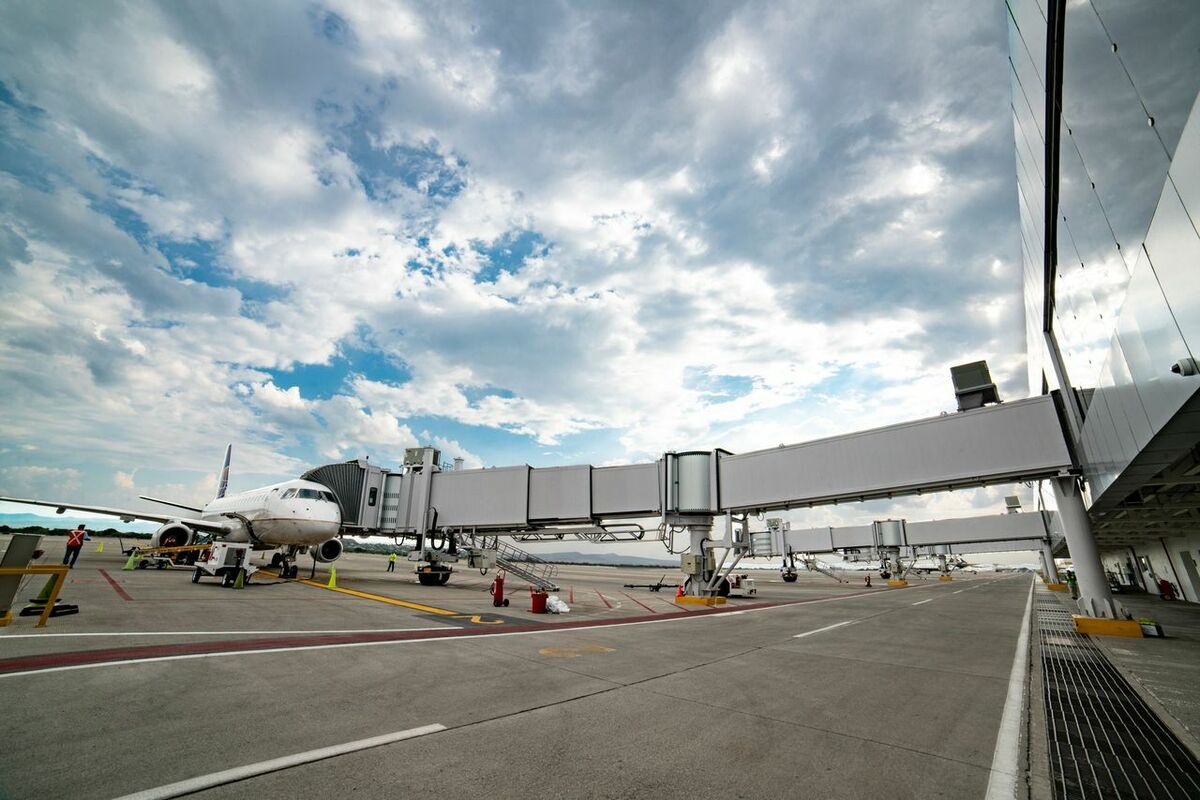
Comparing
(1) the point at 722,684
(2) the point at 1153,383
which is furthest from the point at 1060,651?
(1) the point at 722,684

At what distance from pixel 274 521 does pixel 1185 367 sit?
2816 cm

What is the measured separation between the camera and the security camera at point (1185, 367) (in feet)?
16.6

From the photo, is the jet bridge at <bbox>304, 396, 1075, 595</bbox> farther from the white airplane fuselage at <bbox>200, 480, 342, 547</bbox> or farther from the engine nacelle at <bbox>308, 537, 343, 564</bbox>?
the white airplane fuselage at <bbox>200, 480, 342, 547</bbox>

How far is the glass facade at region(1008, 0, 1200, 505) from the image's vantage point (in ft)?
17.2

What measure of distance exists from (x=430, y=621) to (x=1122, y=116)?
17.1m

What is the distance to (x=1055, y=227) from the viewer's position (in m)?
13.2

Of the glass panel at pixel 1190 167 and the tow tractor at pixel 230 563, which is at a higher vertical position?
the glass panel at pixel 1190 167

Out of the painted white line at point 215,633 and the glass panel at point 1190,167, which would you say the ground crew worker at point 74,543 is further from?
the glass panel at point 1190,167

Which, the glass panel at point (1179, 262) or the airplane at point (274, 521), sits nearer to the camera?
the glass panel at point (1179, 262)

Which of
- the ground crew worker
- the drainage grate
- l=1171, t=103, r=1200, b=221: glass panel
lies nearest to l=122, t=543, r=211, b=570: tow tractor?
the ground crew worker

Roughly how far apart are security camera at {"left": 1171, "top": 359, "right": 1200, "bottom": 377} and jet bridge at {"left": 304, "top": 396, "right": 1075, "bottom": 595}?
485 inches

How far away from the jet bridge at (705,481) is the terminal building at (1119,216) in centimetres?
200

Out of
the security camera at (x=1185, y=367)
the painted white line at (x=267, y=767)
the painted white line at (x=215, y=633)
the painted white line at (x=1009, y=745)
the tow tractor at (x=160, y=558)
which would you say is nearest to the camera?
the painted white line at (x=267, y=767)

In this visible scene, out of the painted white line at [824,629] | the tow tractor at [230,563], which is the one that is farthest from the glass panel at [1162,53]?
the tow tractor at [230,563]
